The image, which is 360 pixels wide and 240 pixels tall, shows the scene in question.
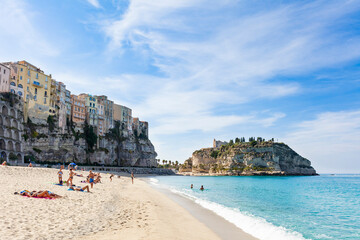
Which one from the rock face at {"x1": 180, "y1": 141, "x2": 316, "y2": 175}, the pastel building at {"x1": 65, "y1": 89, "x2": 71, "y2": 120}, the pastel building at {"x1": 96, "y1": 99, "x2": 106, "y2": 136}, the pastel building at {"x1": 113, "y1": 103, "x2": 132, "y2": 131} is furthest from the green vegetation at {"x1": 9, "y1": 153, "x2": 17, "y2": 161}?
the rock face at {"x1": 180, "y1": 141, "x2": 316, "y2": 175}

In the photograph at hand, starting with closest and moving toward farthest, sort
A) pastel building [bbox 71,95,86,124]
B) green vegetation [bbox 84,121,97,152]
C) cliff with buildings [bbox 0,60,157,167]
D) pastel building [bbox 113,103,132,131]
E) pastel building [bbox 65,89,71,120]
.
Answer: cliff with buildings [bbox 0,60,157,167] < pastel building [bbox 65,89,71,120] < pastel building [bbox 71,95,86,124] < green vegetation [bbox 84,121,97,152] < pastel building [bbox 113,103,132,131]

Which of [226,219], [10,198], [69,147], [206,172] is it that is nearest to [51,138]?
[69,147]

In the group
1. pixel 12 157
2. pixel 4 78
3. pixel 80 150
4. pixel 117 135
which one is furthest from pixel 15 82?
pixel 117 135

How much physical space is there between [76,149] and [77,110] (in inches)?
636

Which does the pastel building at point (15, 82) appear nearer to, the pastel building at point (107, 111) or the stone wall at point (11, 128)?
the stone wall at point (11, 128)

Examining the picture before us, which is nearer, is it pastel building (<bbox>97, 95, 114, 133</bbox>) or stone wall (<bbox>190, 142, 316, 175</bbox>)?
pastel building (<bbox>97, 95, 114, 133</bbox>)

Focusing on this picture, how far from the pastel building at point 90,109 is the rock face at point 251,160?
8326 centimetres

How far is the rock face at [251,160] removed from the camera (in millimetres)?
136000

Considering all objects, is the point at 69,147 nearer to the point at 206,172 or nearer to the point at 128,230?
the point at 128,230

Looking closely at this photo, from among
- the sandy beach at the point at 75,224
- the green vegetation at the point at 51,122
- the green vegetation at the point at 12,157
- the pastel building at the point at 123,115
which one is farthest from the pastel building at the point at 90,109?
the sandy beach at the point at 75,224

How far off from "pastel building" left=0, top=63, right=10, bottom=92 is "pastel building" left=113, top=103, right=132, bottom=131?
50933 millimetres

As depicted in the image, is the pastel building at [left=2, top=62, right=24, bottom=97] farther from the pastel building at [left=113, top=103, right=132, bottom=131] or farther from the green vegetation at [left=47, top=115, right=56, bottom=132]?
the pastel building at [left=113, top=103, right=132, bottom=131]

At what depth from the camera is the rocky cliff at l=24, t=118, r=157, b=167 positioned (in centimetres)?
7094

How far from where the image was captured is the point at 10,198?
13961 millimetres
